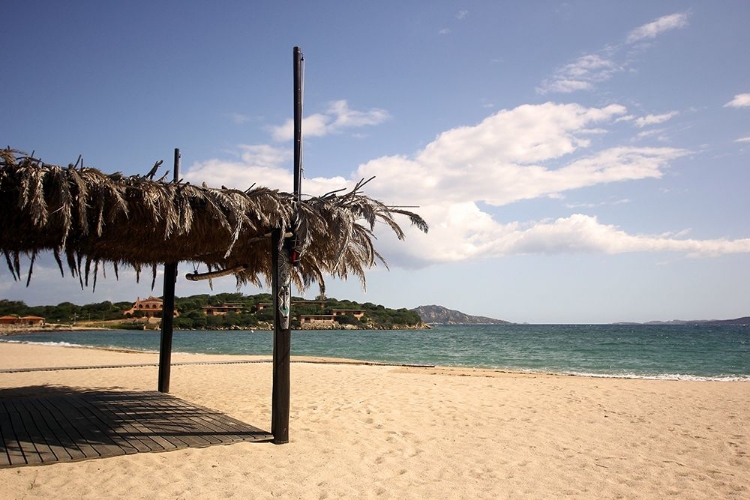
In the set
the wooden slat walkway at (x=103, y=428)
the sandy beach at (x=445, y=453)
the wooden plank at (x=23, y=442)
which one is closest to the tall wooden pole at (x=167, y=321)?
the sandy beach at (x=445, y=453)

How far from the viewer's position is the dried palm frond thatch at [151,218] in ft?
13.1

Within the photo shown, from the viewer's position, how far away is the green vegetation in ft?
250

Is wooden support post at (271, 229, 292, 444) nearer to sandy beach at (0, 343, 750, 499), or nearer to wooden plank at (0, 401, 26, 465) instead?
sandy beach at (0, 343, 750, 499)

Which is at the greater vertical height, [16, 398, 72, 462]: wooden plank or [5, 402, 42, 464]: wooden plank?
[5, 402, 42, 464]: wooden plank

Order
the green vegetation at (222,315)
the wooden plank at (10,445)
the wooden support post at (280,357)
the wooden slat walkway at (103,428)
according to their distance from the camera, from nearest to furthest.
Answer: the wooden plank at (10,445) < the wooden slat walkway at (103,428) < the wooden support post at (280,357) < the green vegetation at (222,315)

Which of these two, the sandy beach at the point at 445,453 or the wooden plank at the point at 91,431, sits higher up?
the wooden plank at the point at 91,431

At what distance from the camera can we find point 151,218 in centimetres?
474

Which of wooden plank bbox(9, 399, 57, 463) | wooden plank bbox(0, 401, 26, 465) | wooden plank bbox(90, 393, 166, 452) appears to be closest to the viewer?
wooden plank bbox(0, 401, 26, 465)

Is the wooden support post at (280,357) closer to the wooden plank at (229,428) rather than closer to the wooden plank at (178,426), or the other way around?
the wooden plank at (229,428)

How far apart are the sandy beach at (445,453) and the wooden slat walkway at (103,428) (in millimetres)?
244

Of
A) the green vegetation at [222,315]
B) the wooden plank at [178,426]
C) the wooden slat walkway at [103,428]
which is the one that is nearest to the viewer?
the wooden slat walkway at [103,428]

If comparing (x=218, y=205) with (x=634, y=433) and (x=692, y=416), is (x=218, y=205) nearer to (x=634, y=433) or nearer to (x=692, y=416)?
(x=634, y=433)

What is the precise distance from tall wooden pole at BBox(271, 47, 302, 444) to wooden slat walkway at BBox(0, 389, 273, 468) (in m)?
0.23

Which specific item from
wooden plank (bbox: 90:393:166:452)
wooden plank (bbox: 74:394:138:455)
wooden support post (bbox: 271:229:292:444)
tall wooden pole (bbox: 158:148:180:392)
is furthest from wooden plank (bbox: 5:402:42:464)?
tall wooden pole (bbox: 158:148:180:392)
